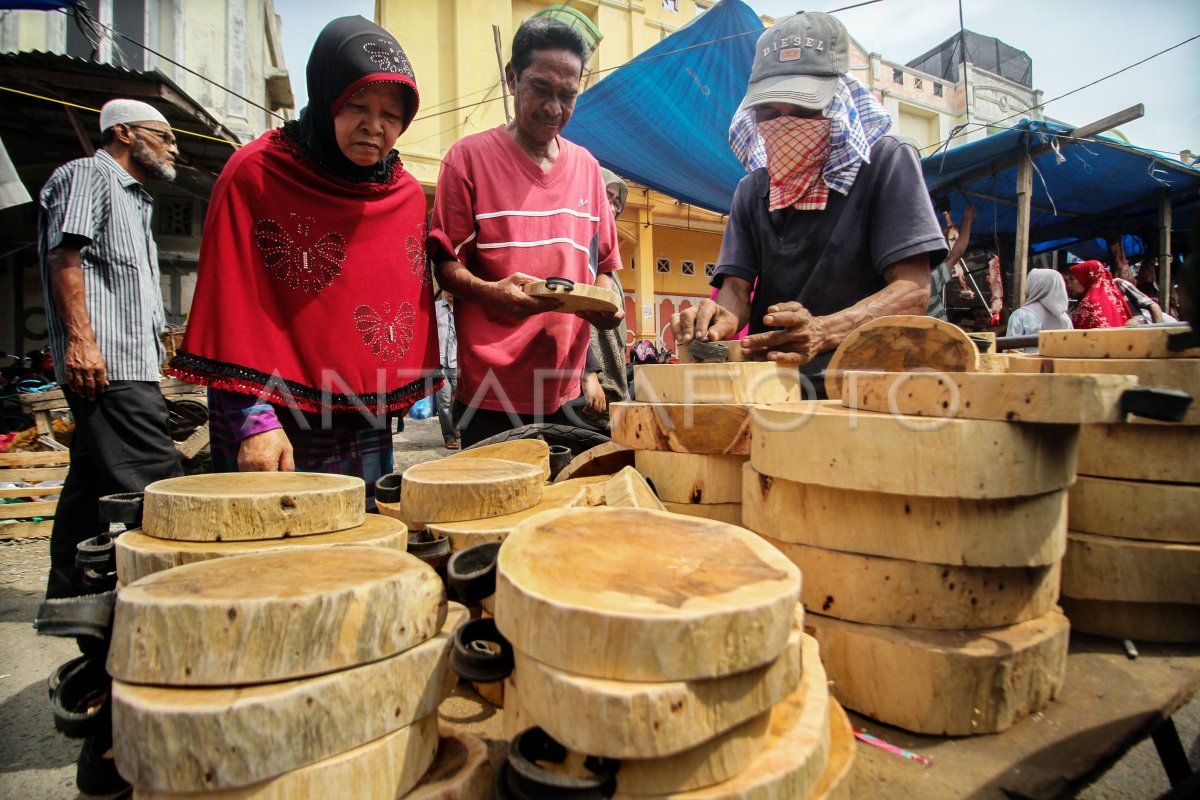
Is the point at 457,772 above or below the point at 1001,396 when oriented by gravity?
below

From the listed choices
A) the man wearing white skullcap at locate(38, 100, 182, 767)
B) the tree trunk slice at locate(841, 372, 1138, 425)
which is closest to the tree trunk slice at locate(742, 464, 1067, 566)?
the tree trunk slice at locate(841, 372, 1138, 425)

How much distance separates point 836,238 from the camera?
1.99 metres

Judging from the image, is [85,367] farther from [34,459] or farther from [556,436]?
[34,459]

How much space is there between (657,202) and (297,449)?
11567 millimetres

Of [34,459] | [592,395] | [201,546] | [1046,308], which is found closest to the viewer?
[201,546]

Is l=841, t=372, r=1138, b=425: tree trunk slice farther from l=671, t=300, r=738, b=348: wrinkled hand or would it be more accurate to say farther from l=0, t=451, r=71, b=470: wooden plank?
l=0, t=451, r=71, b=470: wooden plank

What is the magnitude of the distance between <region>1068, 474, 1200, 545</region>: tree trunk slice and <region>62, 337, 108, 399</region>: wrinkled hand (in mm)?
3217

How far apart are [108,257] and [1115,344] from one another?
351 cm

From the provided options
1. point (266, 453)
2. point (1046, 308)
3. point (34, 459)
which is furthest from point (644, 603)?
point (1046, 308)

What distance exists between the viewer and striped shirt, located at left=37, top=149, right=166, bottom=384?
242cm

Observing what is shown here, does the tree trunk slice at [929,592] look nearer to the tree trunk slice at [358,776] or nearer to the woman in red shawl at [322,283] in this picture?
the tree trunk slice at [358,776]

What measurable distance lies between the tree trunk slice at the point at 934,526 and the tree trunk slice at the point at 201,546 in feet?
2.24

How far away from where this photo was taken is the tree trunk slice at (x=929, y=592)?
3.12 ft

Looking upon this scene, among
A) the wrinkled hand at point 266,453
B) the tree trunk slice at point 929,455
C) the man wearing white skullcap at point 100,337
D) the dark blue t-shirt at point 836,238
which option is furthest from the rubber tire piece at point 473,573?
the man wearing white skullcap at point 100,337
